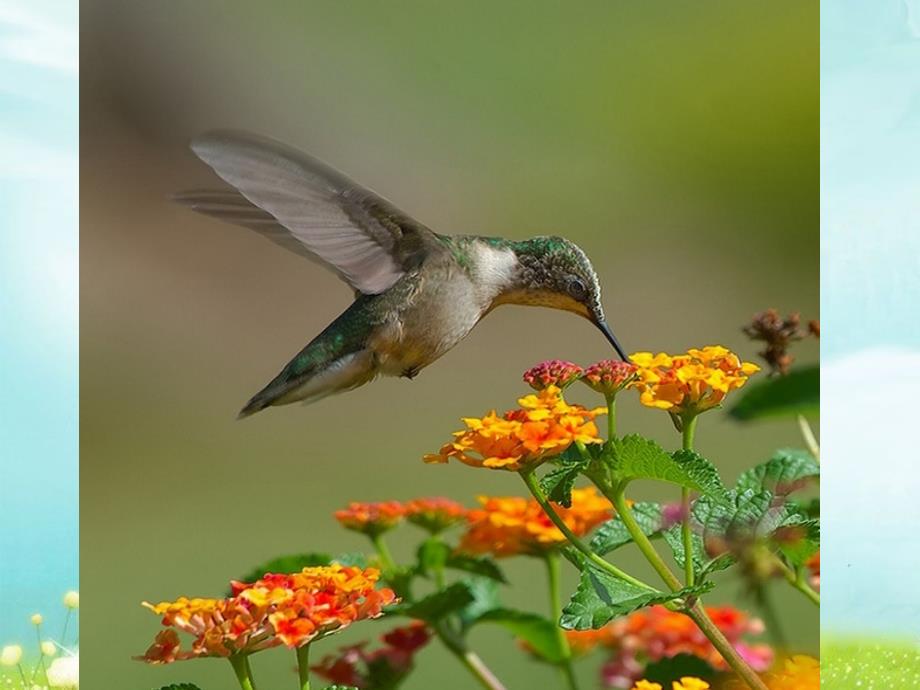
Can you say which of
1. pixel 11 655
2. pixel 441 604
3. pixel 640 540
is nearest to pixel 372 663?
pixel 441 604

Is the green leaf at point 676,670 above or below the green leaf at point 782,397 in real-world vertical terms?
below

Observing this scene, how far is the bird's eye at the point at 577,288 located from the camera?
1669mm

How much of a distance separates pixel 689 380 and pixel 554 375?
14 cm

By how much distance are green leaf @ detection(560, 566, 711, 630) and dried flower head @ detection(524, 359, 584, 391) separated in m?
0.21

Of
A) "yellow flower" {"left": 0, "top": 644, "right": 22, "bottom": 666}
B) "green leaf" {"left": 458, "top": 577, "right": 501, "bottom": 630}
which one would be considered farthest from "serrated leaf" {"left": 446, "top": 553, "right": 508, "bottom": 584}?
"yellow flower" {"left": 0, "top": 644, "right": 22, "bottom": 666}

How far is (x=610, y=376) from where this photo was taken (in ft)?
3.97

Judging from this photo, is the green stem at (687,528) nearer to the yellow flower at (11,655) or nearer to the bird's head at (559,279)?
the bird's head at (559,279)

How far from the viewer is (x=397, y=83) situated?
2.27m

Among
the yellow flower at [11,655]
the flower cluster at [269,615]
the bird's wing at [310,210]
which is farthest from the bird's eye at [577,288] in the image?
the yellow flower at [11,655]

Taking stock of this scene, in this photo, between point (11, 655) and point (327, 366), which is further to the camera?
point (327, 366)

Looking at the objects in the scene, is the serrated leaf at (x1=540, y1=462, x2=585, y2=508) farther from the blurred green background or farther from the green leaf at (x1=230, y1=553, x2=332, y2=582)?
the blurred green background

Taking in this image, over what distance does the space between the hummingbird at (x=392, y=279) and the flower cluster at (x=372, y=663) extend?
16.9 inches

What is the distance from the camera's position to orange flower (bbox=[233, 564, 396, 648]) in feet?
3.52

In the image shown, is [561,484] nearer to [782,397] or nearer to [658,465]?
[658,465]
